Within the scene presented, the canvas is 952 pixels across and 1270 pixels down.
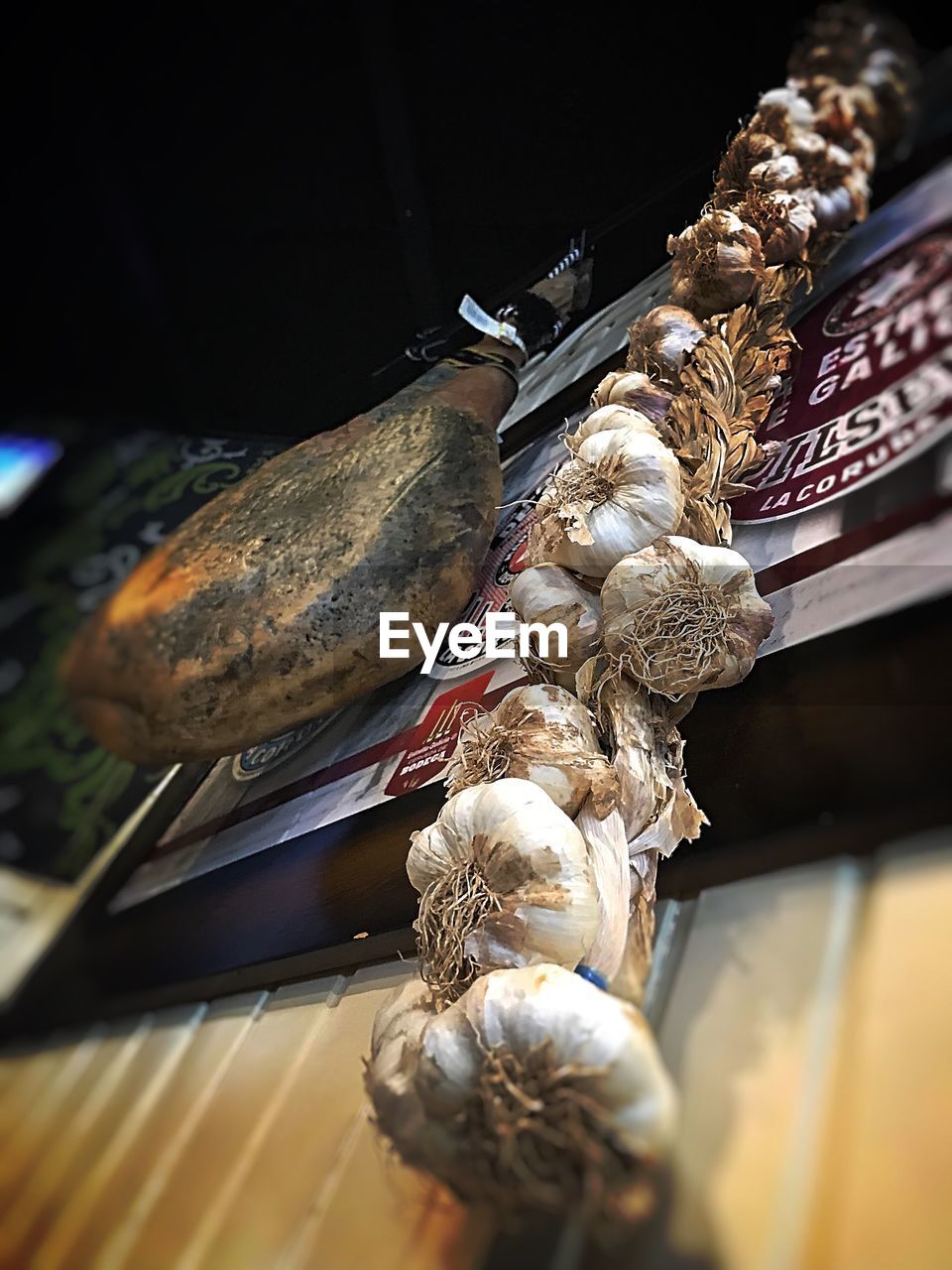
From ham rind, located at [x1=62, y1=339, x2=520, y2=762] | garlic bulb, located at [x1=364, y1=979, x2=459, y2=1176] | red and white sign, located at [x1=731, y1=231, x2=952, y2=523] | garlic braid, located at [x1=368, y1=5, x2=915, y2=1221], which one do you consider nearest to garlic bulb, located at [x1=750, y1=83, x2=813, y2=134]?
garlic braid, located at [x1=368, y1=5, x2=915, y2=1221]

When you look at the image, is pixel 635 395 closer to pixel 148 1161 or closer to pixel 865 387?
Result: pixel 865 387

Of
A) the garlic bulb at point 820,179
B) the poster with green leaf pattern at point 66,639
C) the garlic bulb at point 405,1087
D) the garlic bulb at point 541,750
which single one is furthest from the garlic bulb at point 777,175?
the garlic bulb at point 405,1087

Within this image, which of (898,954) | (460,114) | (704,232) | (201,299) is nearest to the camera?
(898,954)

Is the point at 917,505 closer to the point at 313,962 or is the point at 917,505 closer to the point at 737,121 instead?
the point at 313,962

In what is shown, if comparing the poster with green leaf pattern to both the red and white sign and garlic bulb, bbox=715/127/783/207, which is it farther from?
garlic bulb, bbox=715/127/783/207

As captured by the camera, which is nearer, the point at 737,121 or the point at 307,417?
the point at 307,417

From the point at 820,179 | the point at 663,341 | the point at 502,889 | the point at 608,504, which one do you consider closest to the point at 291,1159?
the point at 502,889

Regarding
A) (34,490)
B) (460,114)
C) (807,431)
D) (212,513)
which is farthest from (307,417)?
(807,431)
